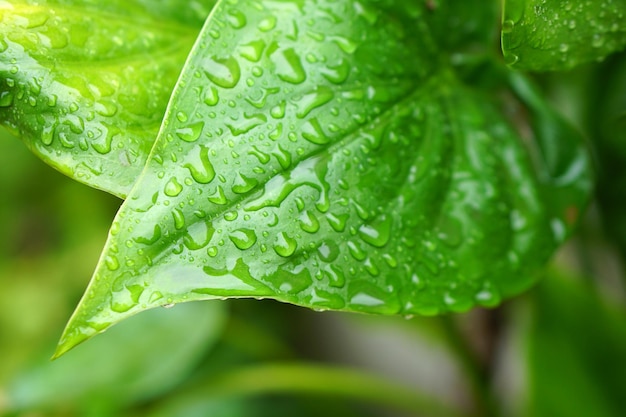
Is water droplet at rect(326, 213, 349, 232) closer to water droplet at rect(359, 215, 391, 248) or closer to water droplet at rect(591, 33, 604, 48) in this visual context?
water droplet at rect(359, 215, 391, 248)

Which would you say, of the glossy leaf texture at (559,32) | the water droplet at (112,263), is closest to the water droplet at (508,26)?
the glossy leaf texture at (559,32)

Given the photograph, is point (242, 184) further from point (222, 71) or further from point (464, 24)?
point (464, 24)

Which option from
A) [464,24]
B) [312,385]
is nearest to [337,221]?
[464,24]

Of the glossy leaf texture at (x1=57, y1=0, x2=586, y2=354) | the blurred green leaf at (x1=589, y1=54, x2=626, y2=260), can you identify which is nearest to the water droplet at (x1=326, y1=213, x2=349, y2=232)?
the glossy leaf texture at (x1=57, y1=0, x2=586, y2=354)

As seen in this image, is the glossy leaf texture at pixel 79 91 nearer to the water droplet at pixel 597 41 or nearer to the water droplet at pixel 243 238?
the water droplet at pixel 243 238

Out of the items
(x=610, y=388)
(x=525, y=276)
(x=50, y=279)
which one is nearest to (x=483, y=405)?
(x=610, y=388)

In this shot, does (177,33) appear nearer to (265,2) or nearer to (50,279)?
(265,2)
